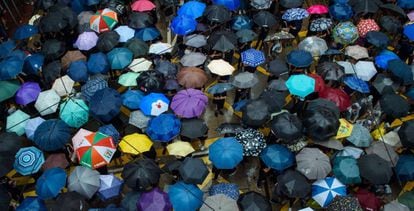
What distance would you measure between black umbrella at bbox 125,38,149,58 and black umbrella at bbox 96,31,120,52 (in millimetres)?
391

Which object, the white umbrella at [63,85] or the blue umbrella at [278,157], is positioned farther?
the white umbrella at [63,85]

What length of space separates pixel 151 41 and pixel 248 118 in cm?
434

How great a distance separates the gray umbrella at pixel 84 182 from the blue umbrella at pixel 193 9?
238 inches

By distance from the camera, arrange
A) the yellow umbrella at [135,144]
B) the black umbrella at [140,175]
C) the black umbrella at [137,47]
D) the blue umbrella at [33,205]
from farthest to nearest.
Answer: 1. the black umbrella at [137,47]
2. the yellow umbrella at [135,144]
3. the black umbrella at [140,175]
4. the blue umbrella at [33,205]

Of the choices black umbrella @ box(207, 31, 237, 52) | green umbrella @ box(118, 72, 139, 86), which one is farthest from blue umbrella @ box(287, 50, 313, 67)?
green umbrella @ box(118, 72, 139, 86)

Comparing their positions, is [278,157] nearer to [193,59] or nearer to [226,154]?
[226,154]

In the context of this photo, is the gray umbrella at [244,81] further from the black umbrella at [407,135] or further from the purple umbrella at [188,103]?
the black umbrella at [407,135]

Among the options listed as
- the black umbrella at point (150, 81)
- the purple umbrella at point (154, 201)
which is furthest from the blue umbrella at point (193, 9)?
the purple umbrella at point (154, 201)

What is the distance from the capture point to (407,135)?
8.97 m

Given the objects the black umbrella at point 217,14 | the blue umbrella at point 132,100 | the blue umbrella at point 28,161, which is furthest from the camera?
the black umbrella at point 217,14

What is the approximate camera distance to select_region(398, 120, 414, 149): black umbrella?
8891mm

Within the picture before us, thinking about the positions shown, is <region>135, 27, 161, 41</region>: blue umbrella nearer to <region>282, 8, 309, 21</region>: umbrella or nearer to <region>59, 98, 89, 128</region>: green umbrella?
<region>59, 98, 89, 128</region>: green umbrella

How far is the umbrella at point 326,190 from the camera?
26.7 ft

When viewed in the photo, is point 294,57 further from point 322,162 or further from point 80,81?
point 80,81
